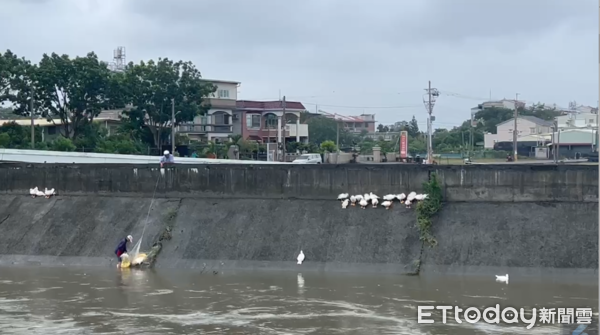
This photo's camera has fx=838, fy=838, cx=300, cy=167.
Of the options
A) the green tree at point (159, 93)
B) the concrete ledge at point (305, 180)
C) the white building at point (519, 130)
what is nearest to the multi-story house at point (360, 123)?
the white building at point (519, 130)

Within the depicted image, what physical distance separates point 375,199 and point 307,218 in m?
2.20

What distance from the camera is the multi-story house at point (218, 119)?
6962 centimetres

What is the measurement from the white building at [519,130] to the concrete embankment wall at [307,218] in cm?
5987

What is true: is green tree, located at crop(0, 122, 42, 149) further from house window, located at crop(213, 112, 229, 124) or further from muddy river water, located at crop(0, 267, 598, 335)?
muddy river water, located at crop(0, 267, 598, 335)

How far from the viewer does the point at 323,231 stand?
25312 millimetres

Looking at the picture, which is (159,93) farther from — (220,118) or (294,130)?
(294,130)

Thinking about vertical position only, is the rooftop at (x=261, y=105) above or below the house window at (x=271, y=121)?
above

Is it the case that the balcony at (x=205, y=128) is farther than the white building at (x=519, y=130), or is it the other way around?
the white building at (x=519, y=130)

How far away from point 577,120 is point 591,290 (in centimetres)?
6650

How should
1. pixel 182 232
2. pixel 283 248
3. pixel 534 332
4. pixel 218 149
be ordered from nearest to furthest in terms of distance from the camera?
pixel 534 332, pixel 283 248, pixel 182 232, pixel 218 149

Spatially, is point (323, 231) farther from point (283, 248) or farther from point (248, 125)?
point (248, 125)

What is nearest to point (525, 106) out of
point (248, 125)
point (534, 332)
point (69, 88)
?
point (248, 125)

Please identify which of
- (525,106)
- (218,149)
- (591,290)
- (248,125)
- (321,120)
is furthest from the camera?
(525,106)

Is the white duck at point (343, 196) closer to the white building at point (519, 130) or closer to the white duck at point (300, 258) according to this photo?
the white duck at point (300, 258)
